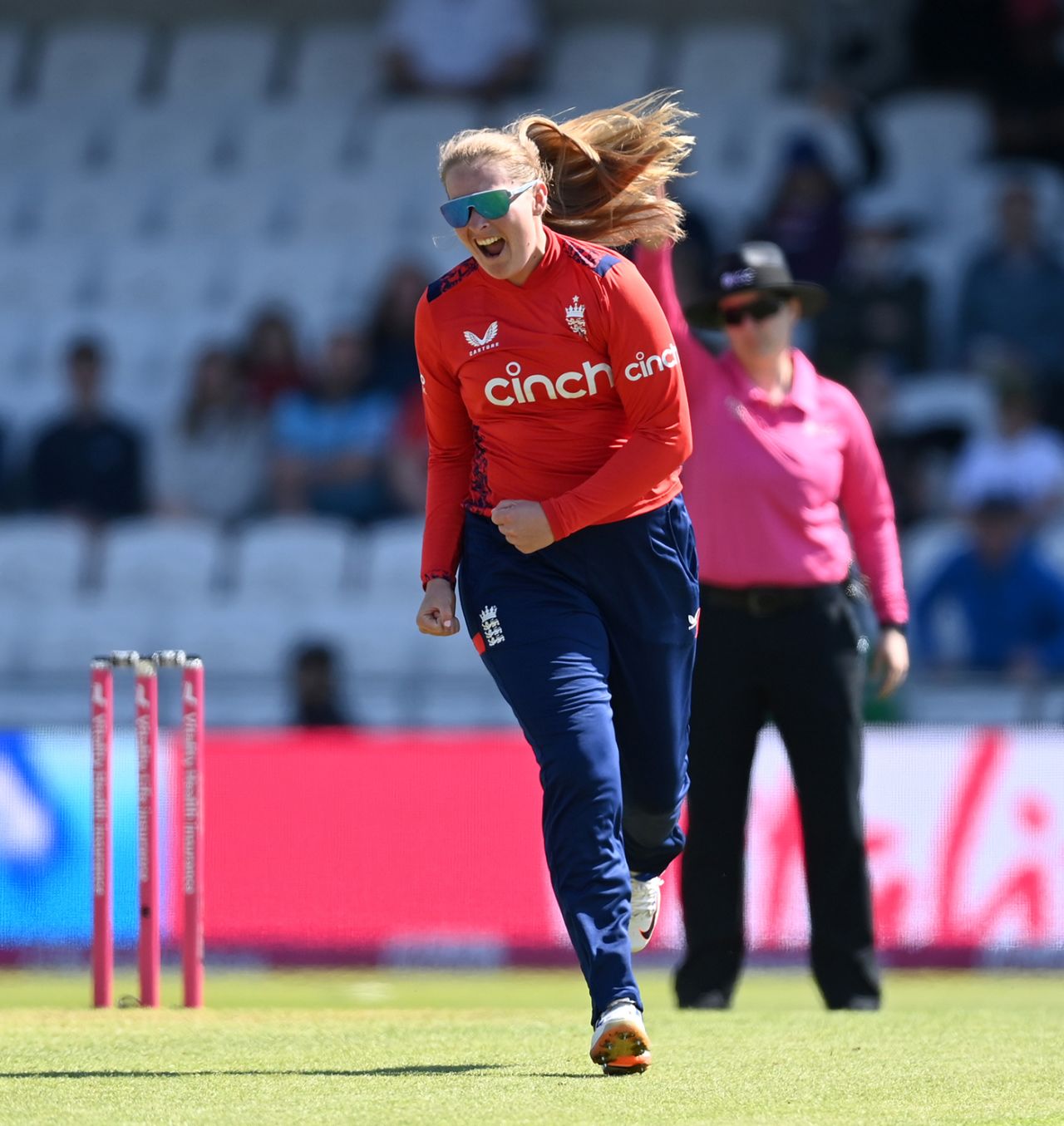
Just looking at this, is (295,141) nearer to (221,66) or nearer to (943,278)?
(221,66)

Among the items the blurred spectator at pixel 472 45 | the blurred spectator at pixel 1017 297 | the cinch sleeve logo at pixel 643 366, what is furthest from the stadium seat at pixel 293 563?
the cinch sleeve logo at pixel 643 366

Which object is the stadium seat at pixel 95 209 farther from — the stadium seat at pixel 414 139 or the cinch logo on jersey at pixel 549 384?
the cinch logo on jersey at pixel 549 384

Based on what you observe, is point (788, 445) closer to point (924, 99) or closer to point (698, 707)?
point (698, 707)

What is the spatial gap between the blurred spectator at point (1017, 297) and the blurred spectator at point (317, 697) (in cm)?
422

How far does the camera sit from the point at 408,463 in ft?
40.1

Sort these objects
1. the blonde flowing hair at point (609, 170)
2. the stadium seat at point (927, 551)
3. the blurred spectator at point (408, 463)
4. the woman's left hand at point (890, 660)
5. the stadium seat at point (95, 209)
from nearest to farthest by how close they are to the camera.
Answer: the blonde flowing hair at point (609, 170) < the woman's left hand at point (890, 660) < the stadium seat at point (927, 551) < the blurred spectator at point (408, 463) < the stadium seat at point (95, 209)

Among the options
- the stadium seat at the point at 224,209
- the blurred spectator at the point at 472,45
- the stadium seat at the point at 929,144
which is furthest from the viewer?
the blurred spectator at the point at 472,45

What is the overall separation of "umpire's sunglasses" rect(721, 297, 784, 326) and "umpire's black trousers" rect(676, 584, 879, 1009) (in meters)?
0.82

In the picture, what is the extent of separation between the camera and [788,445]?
6.59 m

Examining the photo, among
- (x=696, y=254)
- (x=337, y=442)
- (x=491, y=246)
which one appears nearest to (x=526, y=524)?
(x=491, y=246)

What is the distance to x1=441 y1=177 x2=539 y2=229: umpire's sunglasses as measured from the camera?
482 cm

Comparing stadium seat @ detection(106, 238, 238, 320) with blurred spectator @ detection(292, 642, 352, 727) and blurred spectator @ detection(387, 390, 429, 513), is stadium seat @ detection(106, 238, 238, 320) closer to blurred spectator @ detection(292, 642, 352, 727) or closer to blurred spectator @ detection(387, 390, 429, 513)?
blurred spectator @ detection(387, 390, 429, 513)

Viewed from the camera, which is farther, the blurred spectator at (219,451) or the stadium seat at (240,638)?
the blurred spectator at (219,451)

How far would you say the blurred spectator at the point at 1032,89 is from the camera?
575 inches
